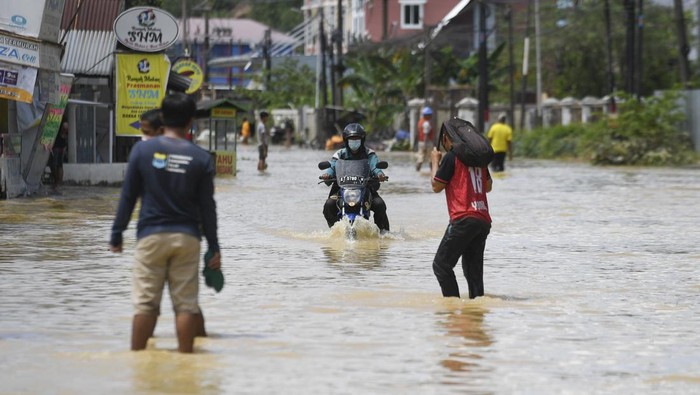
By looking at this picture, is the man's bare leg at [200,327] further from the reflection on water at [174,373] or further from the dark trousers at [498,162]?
the dark trousers at [498,162]

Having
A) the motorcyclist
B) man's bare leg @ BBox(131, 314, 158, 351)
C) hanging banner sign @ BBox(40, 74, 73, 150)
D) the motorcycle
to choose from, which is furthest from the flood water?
hanging banner sign @ BBox(40, 74, 73, 150)

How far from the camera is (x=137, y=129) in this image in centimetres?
3219

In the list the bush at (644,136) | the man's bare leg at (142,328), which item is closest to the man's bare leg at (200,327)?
the man's bare leg at (142,328)

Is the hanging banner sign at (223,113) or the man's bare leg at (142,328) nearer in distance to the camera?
the man's bare leg at (142,328)

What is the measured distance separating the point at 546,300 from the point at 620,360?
3.22m

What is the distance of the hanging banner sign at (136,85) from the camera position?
105 feet

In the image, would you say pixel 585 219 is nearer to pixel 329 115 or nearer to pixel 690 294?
pixel 690 294

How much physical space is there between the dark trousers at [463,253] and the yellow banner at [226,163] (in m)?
26.0

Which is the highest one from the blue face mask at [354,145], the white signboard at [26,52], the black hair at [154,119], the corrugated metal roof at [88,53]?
the corrugated metal roof at [88,53]

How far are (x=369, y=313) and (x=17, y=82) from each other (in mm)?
14340

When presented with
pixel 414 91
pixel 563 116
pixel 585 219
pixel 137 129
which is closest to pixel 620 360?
pixel 585 219

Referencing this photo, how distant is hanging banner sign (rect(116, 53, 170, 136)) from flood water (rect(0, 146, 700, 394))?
28.2 ft

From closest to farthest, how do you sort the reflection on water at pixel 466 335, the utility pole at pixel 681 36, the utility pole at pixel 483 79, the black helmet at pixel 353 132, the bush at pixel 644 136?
the reflection on water at pixel 466 335 → the black helmet at pixel 353 132 → the bush at pixel 644 136 → the utility pole at pixel 681 36 → the utility pole at pixel 483 79

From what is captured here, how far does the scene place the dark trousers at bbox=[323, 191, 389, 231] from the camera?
18.5 m
